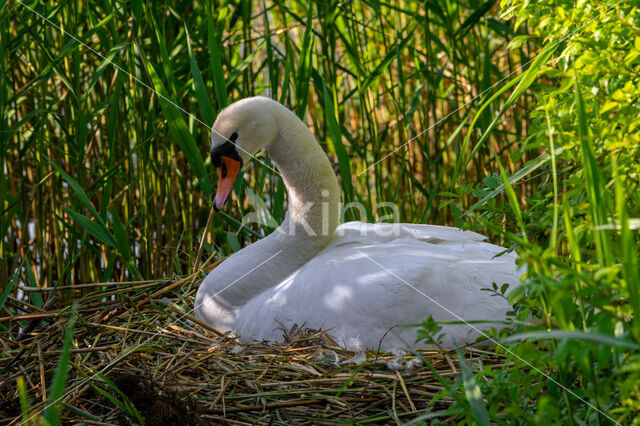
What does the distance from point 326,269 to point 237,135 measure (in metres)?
0.65

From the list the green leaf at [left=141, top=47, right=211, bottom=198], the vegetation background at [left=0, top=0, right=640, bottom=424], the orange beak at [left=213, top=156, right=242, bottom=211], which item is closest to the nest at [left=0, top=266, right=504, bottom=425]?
the vegetation background at [left=0, top=0, right=640, bottom=424]

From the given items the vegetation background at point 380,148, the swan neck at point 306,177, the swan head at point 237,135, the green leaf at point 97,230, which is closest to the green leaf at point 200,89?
the vegetation background at point 380,148

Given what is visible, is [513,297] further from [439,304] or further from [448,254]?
[448,254]

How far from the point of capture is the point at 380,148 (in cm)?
374

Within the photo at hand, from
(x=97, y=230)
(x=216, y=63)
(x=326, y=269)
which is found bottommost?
(x=326, y=269)

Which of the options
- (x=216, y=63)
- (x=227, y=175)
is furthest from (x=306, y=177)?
(x=216, y=63)

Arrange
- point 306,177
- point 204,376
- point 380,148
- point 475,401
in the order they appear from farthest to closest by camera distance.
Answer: point 380,148 → point 306,177 → point 204,376 → point 475,401

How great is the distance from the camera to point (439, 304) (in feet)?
7.74

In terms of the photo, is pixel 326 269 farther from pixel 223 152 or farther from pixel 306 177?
pixel 223 152

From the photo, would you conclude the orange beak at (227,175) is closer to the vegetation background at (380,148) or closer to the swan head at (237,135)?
the swan head at (237,135)

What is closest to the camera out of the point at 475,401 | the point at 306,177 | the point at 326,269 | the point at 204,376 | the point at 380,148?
the point at 475,401

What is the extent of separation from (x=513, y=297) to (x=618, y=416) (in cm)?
33

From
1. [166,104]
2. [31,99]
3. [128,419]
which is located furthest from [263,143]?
[31,99]

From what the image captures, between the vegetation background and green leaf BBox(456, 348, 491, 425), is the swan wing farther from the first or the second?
green leaf BBox(456, 348, 491, 425)
